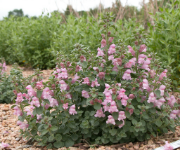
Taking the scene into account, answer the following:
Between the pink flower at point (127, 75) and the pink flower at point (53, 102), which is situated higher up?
the pink flower at point (127, 75)

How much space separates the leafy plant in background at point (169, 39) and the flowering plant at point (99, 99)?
142 cm

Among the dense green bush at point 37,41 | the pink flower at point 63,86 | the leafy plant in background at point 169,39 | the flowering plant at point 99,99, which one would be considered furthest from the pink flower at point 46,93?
the dense green bush at point 37,41

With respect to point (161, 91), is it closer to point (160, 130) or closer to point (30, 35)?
point (160, 130)

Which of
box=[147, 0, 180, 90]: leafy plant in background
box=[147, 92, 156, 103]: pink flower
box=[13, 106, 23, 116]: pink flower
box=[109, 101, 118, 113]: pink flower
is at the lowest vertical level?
box=[13, 106, 23, 116]: pink flower

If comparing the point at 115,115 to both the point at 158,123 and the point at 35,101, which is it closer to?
the point at 158,123

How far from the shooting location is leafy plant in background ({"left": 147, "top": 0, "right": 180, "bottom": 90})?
317 centimetres

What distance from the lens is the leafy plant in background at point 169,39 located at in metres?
3.17

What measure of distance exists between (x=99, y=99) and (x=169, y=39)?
2153 millimetres

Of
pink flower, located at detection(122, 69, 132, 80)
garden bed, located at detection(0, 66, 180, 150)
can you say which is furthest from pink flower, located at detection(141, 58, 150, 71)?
garden bed, located at detection(0, 66, 180, 150)

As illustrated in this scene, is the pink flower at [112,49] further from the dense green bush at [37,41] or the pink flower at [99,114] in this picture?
the dense green bush at [37,41]

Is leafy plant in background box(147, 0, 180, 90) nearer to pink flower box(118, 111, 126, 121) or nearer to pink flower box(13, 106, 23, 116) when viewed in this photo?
pink flower box(118, 111, 126, 121)

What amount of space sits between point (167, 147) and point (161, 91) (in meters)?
0.43

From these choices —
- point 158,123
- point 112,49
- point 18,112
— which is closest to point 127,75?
point 112,49

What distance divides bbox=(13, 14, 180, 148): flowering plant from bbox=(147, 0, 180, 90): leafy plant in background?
55.9 inches
